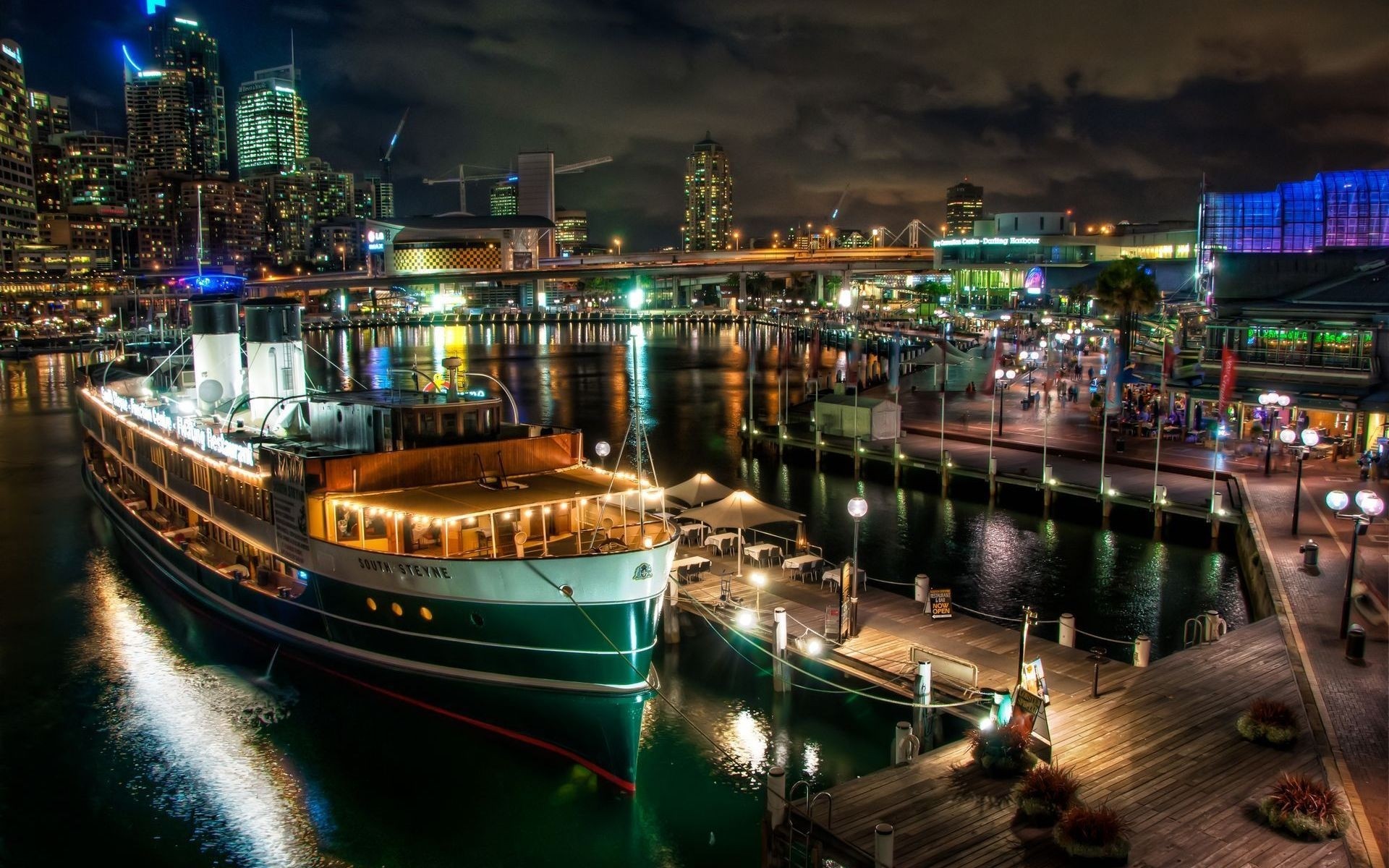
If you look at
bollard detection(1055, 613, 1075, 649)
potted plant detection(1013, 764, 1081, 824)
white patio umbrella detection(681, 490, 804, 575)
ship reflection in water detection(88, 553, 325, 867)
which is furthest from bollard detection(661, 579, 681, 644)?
potted plant detection(1013, 764, 1081, 824)

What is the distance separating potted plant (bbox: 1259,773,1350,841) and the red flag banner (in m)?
35.8

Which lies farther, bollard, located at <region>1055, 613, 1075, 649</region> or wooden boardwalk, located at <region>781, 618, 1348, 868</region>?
bollard, located at <region>1055, 613, 1075, 649</region>

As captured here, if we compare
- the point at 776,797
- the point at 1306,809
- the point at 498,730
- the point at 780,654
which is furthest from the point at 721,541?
the point at 1306,809

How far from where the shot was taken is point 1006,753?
15.4 meters

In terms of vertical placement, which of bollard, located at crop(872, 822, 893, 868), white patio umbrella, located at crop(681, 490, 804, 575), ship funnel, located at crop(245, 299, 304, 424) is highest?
ship funnel, located at crop(245, 299, 304, 424)

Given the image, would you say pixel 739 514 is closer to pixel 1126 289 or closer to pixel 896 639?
pixel 896 639

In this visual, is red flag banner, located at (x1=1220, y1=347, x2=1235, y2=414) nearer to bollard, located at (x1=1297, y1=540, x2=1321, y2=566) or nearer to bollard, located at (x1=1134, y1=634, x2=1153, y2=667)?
bollard, located at (x1=1297, y1=540, x2=1321, y2=566)

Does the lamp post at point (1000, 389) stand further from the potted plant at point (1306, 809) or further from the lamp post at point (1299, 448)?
the potted plant at point (1306, 809)

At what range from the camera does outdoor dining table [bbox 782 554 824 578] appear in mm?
27531

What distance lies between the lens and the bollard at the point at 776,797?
14.9 meters

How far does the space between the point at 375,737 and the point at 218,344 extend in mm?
18765

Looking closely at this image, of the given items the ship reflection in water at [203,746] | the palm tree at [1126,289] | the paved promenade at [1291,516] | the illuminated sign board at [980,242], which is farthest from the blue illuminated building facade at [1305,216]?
the illuminated sign board at [980,242]

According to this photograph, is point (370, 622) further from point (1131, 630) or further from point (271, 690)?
point (1131, 630)

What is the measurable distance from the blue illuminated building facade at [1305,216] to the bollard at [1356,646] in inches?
2349
